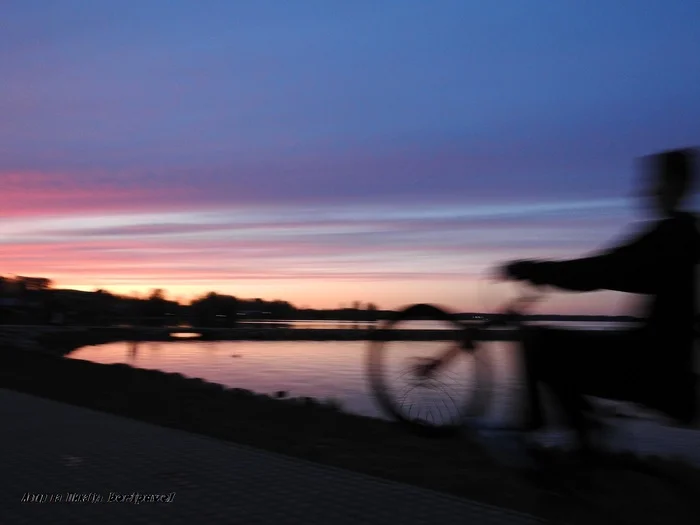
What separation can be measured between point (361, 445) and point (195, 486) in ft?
8.69

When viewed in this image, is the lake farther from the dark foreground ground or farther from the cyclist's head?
the cyclist's head

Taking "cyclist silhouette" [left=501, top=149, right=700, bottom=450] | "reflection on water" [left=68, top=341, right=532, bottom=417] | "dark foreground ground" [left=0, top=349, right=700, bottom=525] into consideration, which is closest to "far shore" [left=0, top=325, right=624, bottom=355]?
"reflection on water" [left=68, top=341, right=532, bottom=417]

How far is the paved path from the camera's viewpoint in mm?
5898

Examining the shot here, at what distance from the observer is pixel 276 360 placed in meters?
29.7

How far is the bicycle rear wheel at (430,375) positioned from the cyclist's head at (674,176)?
1.45 metres

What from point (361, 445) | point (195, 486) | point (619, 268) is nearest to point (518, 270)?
point (619, 268)

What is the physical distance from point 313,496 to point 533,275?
2.94 metres

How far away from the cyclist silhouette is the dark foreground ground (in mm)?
637

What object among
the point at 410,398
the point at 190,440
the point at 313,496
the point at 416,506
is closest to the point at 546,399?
the point at 410,398

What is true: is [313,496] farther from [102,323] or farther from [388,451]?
[102,323]

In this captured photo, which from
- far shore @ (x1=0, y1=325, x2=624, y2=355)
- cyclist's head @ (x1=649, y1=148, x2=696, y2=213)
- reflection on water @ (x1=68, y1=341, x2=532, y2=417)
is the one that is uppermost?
far shore @ (x1=0, y1=325, x2=624, y2=355)

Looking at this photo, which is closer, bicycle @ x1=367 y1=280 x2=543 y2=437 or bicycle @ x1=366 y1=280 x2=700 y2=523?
bicycle @ x1=366 y1=280 x2=700 y2=523

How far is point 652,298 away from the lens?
14.3 ft

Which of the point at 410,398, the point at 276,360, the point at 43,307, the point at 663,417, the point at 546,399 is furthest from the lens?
the point at 43,307
